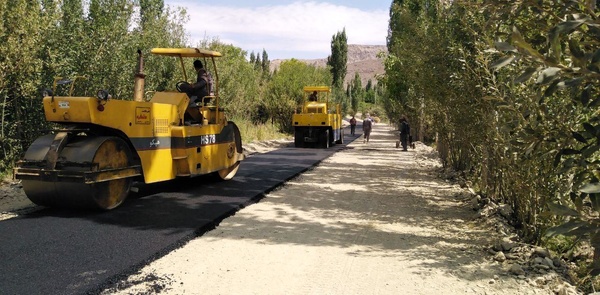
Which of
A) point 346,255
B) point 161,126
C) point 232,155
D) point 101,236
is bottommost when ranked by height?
point 346,255

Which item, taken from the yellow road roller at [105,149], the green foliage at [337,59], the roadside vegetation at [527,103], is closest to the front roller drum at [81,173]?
the yellow road roller at [105,149]

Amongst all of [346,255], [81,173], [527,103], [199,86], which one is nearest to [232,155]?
[199,86]

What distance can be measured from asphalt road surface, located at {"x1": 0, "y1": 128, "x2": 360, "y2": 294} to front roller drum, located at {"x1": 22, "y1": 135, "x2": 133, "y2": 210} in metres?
0.20

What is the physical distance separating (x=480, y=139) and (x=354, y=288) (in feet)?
13.8

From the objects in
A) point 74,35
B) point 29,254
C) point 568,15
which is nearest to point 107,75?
point 74,35

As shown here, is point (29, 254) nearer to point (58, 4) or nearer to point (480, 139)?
point (480, 139)

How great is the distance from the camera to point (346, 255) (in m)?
4.82

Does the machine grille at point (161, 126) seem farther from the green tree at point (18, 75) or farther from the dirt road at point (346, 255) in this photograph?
the green tree at point (18, 75)

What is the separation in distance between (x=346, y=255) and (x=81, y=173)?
130 inches

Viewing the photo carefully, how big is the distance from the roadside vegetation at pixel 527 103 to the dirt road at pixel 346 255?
68 centimetres

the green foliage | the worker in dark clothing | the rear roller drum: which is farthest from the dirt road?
the green foliage

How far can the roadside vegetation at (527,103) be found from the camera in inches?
66.1

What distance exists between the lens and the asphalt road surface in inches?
151

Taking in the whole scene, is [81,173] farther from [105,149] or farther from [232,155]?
[232,155]
